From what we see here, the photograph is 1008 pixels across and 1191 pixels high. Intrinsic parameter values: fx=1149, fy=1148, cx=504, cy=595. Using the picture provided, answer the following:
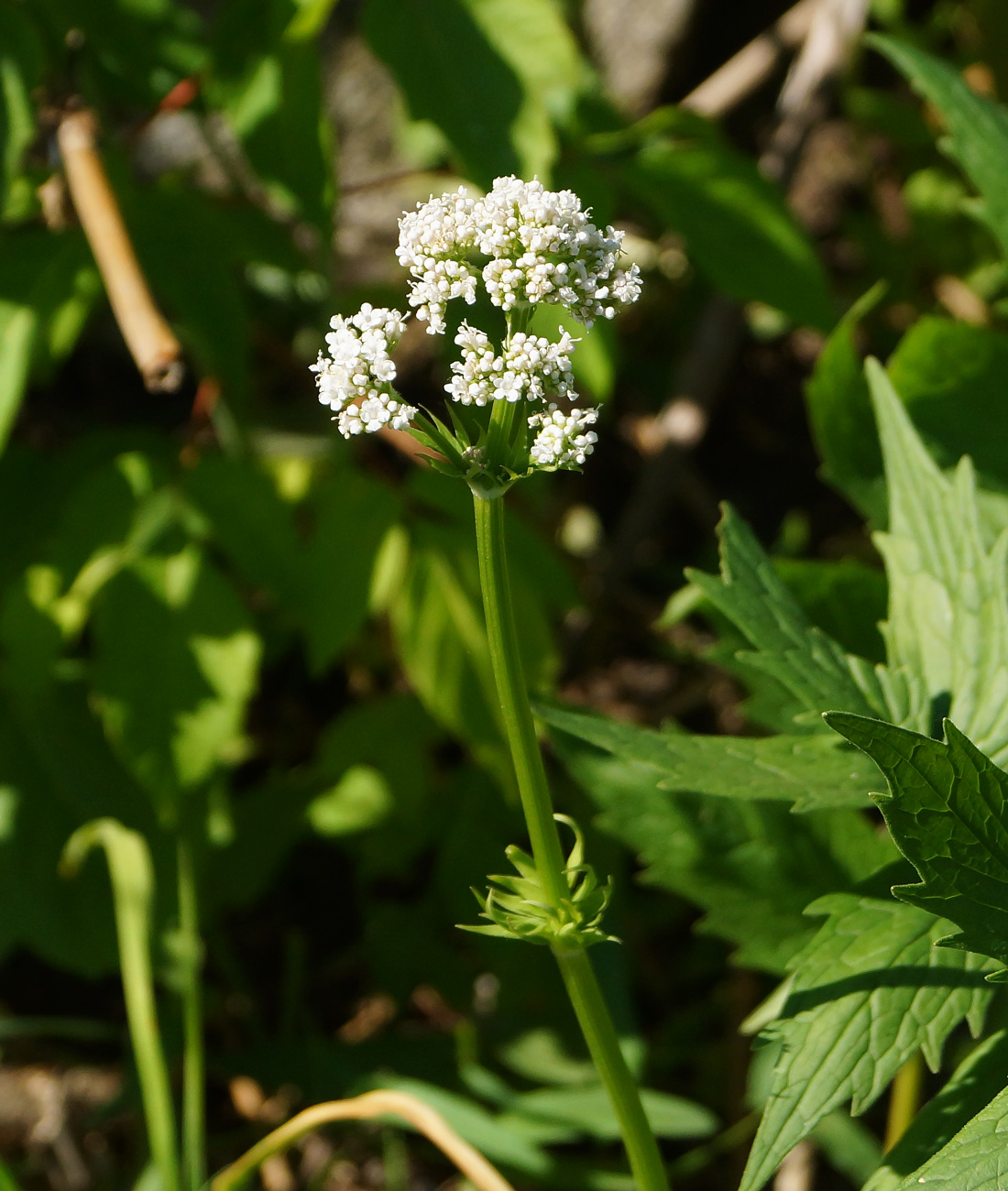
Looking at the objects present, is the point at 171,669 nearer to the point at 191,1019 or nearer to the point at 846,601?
the point at 191,1019

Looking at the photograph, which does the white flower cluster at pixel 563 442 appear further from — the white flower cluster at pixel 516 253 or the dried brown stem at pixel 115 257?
the dried brown stem at pixel 115 257

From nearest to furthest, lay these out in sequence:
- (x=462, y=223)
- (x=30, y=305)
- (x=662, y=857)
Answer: (x=462, y=223) → (x=662, y=857) → (x=30, y=305)

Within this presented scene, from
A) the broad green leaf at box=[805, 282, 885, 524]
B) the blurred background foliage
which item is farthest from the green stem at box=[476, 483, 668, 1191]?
the broad green leaf at box=[805, 282, 885, 524]

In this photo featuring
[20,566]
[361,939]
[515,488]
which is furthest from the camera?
[361,939]

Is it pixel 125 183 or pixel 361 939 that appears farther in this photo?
pixel 361 939

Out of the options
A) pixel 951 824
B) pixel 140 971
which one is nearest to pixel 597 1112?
pixel 140 971

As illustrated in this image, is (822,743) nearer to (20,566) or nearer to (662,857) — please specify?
(662,857)

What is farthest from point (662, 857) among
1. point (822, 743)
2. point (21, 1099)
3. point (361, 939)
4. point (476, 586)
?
point (21, 1099)
